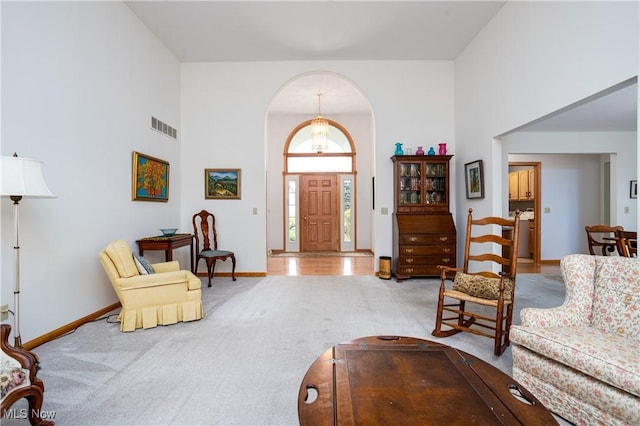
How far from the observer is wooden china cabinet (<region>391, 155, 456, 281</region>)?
475 centimetres

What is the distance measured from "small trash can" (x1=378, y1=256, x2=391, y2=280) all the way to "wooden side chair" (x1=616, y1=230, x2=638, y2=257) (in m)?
2.74

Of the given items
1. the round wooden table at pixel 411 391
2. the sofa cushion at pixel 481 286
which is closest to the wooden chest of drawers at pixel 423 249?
the sofa cushion at pixel 481 286

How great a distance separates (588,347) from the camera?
5.15 ft

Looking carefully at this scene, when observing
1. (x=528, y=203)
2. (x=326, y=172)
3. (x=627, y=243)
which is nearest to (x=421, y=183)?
(x=627, y=243)

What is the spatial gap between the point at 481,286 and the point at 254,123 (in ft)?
13.7

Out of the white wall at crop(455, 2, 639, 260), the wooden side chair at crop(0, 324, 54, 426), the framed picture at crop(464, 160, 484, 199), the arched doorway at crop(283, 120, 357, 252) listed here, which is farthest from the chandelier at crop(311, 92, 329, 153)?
the wooden side chair at crop(0, 324, 54, 426)

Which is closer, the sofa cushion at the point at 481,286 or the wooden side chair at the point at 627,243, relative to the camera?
the sofa cushion at the point at 481,286

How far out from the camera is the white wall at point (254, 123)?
5.21 meters

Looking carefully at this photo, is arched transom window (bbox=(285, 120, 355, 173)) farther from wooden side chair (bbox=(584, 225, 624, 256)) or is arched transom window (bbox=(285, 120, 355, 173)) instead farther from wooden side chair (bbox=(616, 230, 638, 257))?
wooden side chair (bbox=(616, 230, 638, 257))

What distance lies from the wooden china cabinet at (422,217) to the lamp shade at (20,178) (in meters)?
4.19

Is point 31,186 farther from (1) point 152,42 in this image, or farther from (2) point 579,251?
(2) point 579,251

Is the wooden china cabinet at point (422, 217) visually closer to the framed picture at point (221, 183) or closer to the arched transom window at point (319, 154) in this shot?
the framed picture at point (221, 183)

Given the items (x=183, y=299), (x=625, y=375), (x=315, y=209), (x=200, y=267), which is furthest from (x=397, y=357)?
(x=315, y=209)

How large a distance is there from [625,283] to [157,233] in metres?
4.94
